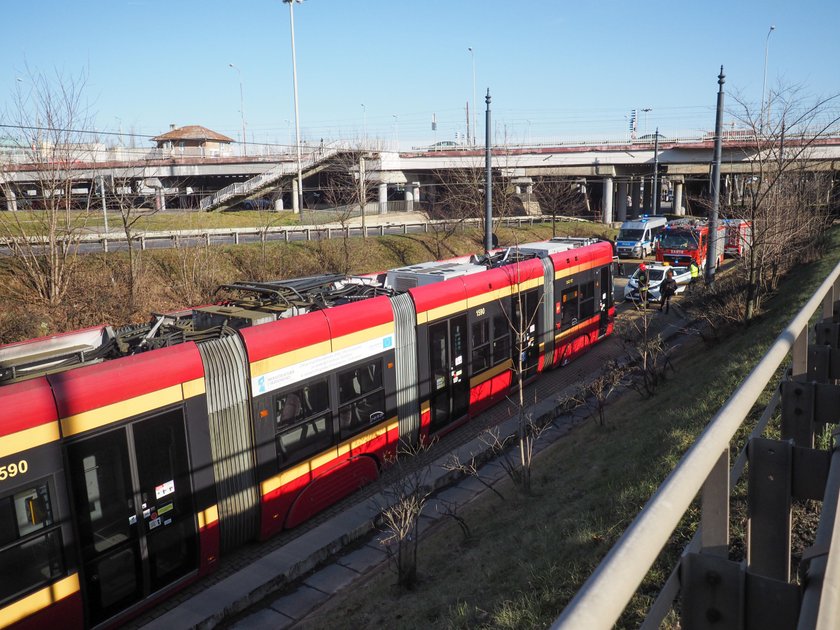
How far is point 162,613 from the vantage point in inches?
330

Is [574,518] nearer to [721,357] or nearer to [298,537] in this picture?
[298,537]

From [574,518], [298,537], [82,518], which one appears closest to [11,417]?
[82,518]

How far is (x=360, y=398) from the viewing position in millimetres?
11297

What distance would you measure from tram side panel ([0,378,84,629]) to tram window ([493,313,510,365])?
377 inches

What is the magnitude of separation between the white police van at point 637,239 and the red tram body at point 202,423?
30112 mm

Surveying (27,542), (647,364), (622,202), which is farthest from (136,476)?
(622,202)

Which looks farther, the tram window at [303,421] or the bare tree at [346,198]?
the bare tree at [346,198]

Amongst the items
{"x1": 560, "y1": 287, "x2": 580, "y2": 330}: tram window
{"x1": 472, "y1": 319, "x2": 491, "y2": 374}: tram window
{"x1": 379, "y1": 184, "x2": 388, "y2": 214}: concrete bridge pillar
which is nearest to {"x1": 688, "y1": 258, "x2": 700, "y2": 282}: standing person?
{"x1": 560, "y1": 287, "x2": 580, "y2": 330}: tram window

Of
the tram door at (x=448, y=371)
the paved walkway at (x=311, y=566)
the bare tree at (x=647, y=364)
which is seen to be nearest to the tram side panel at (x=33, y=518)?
the paved walkway at (x=311, y=566)

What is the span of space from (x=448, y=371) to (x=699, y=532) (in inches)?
453

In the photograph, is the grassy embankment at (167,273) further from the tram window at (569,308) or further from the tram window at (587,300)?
the tram window at (587,300)

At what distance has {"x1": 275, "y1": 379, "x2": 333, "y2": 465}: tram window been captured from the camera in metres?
9.82

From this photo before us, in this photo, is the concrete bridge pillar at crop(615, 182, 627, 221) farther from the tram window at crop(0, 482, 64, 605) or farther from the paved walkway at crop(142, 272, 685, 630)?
the tram window at crop(0, 482, 64, 605)

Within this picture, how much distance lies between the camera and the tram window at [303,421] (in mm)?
9820
